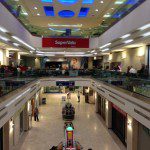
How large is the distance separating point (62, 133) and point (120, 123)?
13.3 ft

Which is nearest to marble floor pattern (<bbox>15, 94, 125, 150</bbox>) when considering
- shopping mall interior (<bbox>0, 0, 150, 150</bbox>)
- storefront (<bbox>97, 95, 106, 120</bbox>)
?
shopping mall interior (<bbox>0, 0, 150, 150</bbox>)

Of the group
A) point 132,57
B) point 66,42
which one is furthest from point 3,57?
point 132,57

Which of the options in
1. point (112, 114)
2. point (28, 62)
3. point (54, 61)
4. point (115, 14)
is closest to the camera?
point (115, 14)

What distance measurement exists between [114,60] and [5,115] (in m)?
16.9

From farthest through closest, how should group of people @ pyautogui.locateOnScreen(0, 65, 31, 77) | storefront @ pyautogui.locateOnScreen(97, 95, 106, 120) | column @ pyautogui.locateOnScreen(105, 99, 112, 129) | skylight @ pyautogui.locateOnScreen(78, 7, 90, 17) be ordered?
storefront @ pyautogui.locateOnScreen(97, 95, 106, 120) < column @ pyautogui.locateOnScreen(105, 99, 112, 129) < skylight @ pyautogui.locateOnScreen(78, 7, 90, 17) < group of people @ pyautogui.locateOnScreen(0, 65, 31, 77)

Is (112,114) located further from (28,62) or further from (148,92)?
(28,62)

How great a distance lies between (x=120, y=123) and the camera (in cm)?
1454

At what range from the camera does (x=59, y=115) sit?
828 inches

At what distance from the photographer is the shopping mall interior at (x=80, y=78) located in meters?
9.81

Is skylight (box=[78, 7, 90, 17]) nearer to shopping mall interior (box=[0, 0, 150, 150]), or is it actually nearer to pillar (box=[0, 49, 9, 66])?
shopping mall interior (box=[0, 0, 150, 150])

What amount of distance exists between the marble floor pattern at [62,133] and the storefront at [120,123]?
0.52 meters

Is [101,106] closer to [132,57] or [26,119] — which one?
[132,57]

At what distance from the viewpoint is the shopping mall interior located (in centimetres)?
981

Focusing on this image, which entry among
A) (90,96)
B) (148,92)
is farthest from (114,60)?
(148,92)
